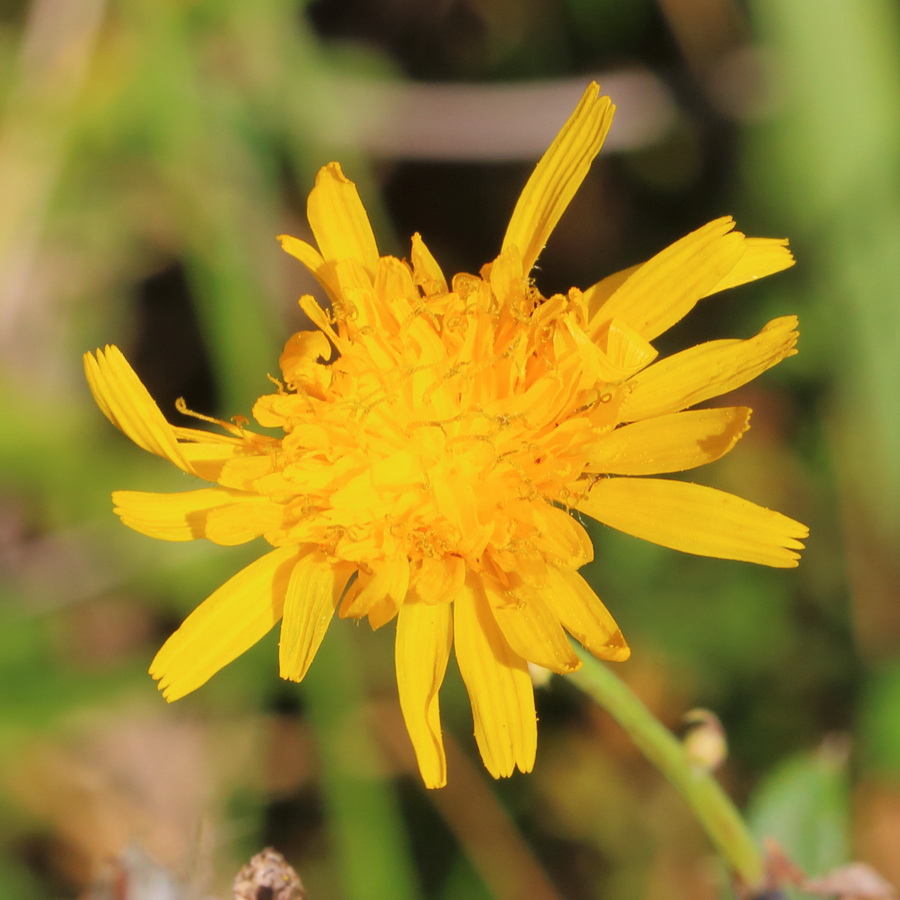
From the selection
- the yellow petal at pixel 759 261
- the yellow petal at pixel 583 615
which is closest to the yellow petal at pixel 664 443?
the yellow petal at pixel 583 615

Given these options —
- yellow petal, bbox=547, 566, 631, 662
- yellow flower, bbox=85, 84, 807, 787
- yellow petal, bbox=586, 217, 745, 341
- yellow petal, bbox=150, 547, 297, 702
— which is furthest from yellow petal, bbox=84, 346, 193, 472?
yellow petal, bbox=586, 217, 745, 341

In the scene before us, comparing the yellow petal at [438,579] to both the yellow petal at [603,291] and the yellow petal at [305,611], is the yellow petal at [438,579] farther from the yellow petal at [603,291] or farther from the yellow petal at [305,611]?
the yellow petal at [603,291]

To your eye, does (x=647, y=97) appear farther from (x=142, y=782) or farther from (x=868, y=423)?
(x=142, y=782)

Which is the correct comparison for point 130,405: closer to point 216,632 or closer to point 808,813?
point 216,632

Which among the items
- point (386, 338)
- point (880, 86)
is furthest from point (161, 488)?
point (880, 86)

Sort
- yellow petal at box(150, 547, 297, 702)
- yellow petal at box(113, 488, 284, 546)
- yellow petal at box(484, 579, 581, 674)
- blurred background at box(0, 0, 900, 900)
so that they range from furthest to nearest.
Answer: blurred background at box(0, 0, 900, 900) < yellow petal at box(113, 488, 284, 546) < yellow petal at box(150, 547, 297, 702) < yellow petal at box(484, 579, 581, 674)

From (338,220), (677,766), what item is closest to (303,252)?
(338,220)

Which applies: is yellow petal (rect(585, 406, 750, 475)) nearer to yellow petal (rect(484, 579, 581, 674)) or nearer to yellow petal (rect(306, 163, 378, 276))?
yellow petal (rect(484, 579, 581, 674))
